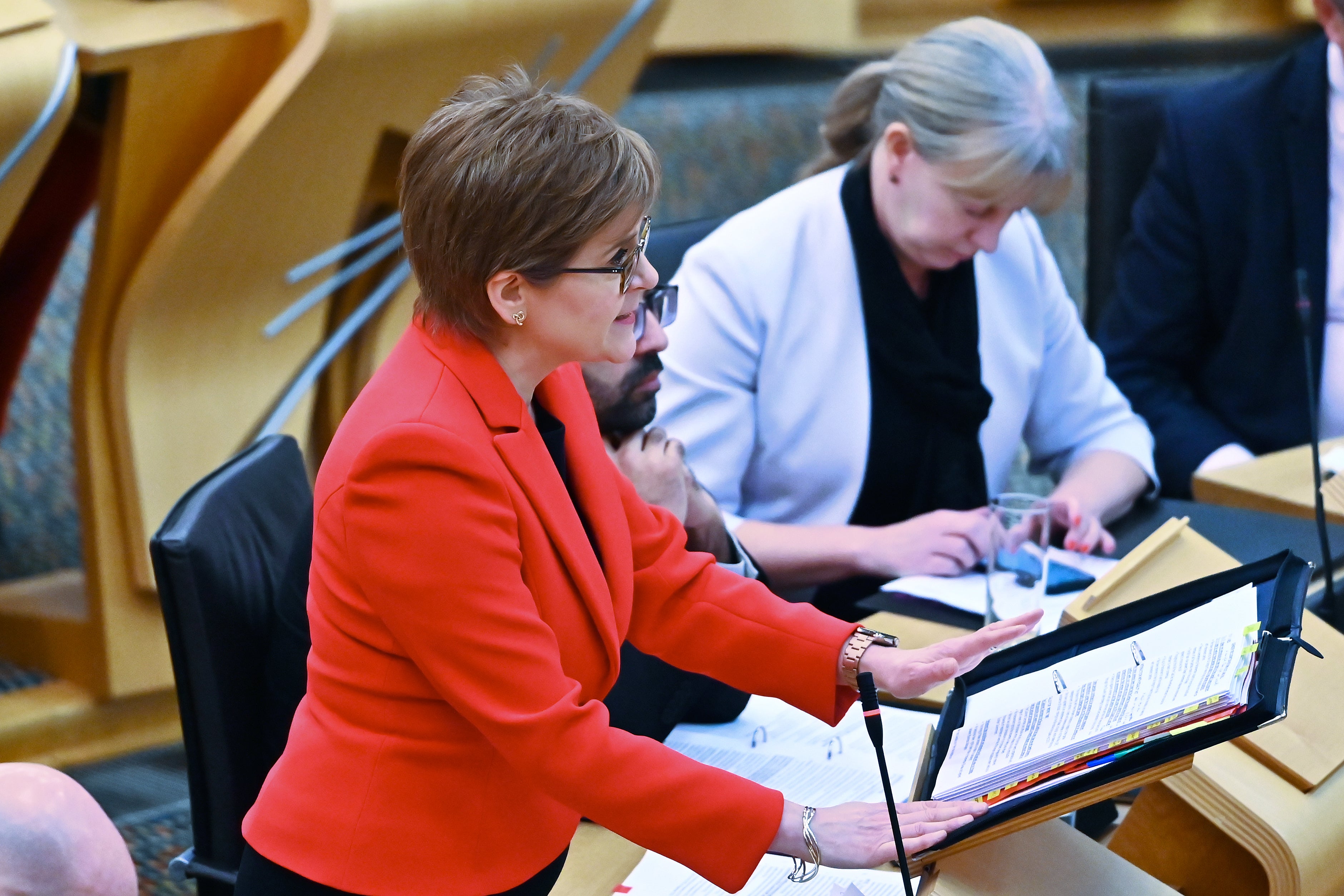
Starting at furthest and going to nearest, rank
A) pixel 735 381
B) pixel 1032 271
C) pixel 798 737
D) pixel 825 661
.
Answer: pixel 1032 271
pixel 735 381
pixel 798 737
pixel 825 661

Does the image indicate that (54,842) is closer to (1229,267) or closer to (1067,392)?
(1067,392)

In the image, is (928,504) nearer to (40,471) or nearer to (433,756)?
(433,756)

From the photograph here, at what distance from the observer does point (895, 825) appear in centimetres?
88

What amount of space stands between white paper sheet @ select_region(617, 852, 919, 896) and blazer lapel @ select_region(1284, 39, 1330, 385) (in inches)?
69.4

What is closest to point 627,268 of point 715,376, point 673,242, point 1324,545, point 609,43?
point 715,376

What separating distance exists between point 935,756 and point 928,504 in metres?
0.99

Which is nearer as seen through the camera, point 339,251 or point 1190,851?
point 1190,851

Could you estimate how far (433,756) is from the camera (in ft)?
3.17

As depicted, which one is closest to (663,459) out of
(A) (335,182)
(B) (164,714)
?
(A) (335,182)

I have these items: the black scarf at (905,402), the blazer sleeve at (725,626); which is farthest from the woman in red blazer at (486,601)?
the black scarf at (905,402)

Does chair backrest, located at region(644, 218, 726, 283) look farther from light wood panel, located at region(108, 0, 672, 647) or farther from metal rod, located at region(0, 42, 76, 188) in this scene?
metal rod, located at region(0, 42, 76, 188)

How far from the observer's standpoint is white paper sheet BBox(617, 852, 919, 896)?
1.08 metres

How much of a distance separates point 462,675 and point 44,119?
152 centimetres

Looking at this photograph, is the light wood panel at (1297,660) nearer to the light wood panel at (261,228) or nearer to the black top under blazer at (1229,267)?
the black top under blazer at (1229,267)
